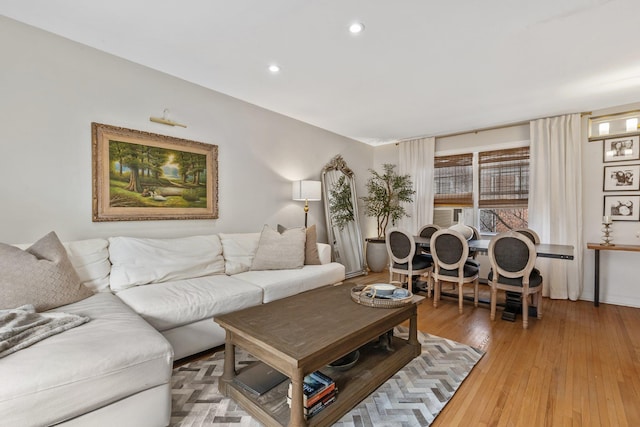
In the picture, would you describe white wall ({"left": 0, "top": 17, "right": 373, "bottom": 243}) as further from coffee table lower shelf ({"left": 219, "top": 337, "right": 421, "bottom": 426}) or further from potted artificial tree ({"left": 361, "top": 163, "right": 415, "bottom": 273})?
potted artificial tree ({"left": 361, "top": 163, "right": 415, "bottom": 273})

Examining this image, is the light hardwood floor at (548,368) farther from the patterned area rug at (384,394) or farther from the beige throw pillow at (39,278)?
the beige throw pillow at (39,278)

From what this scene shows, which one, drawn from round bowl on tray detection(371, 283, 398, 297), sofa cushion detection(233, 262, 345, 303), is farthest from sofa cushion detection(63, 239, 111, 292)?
round bowl on tray detection(371, 283, 398, 297)

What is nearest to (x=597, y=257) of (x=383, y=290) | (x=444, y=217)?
(x=444, y=217)

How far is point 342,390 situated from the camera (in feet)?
5.41

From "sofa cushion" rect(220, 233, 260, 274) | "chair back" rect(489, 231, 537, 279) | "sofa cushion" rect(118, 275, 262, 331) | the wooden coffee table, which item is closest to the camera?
the wooden coffee table

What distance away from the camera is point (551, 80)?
2.88 metres

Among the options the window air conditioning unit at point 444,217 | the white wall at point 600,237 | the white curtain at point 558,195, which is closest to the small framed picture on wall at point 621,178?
the white wall at point 600,237

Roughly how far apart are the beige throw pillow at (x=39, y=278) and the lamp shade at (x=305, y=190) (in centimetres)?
255

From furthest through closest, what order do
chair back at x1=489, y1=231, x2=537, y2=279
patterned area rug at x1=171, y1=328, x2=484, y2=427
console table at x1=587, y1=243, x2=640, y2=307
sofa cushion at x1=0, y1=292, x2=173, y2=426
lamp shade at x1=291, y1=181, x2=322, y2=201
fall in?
1. lamp shade at x1=291, y1=181, x2=322, y2=201
2. console table at x1=587, y1=243, x2=640, y2=307
3. chair back at x1=489, y1=231, x2=537, y2=279
4. patterned area rug at x1=171, y1=328, x2=484, y2=427
5. sofa cushion at x1=0, y1=292, x2=173, y2=426

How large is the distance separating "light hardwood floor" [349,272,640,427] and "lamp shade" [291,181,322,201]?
2.03m

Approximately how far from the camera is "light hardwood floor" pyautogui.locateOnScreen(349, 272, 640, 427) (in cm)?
165

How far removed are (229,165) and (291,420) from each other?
2.79 metres

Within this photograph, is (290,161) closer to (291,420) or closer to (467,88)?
(467,88)

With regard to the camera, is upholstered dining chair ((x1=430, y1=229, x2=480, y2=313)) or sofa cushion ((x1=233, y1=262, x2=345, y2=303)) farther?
upholstered dining chair ((x1=430, y1=229, x2=480, y2=313))
